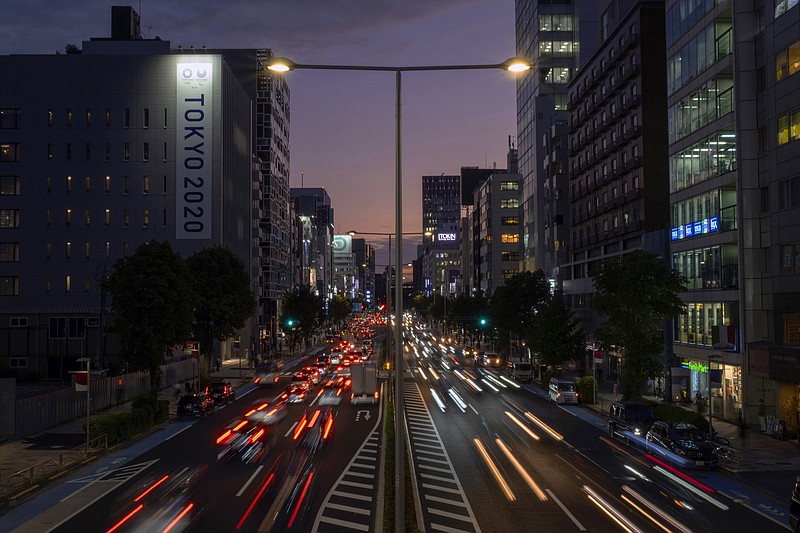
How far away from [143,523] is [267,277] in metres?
108

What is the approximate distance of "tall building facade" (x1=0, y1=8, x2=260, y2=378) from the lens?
87.8 meters

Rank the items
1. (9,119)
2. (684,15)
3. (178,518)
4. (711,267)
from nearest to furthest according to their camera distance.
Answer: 1. (178,518)
2. (711,267)
3. (684,15)
4. (9,119)

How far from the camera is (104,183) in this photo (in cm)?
9150

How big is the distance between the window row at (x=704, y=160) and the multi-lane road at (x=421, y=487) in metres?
20.3

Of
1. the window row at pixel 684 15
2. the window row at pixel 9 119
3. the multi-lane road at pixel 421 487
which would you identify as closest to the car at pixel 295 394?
the multi-lane road at pixel 421 487

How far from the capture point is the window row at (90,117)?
3558 inches

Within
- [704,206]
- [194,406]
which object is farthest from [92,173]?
[704,206]

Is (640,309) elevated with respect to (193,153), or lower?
lower

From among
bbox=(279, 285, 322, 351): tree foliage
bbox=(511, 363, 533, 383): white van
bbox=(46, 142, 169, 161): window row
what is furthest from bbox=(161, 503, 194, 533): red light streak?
bbox=(279, 285, 322, 351): tree foliage

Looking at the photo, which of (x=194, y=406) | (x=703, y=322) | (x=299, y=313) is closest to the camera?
(x=194, y=406)

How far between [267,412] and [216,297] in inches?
861

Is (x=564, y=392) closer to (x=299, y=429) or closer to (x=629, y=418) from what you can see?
(x=629, y=418)

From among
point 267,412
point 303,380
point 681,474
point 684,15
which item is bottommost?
point 303,380

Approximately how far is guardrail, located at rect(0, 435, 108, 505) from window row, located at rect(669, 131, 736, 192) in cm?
4274
